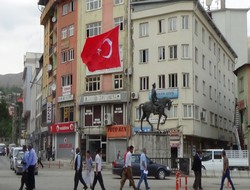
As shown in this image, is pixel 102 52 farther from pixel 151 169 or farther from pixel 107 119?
pixel 151 169

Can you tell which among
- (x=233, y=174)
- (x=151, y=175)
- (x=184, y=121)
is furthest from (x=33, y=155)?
(x=184, y=121)

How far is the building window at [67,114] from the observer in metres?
56.8

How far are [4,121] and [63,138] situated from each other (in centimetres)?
5202

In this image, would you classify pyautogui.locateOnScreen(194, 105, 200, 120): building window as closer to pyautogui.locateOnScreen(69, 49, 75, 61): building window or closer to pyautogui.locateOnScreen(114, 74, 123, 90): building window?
pyautogui.locateOnScreen(114, 74, 123, 90): building window

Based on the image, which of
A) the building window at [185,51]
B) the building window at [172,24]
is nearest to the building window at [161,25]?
the building window at [172,24]

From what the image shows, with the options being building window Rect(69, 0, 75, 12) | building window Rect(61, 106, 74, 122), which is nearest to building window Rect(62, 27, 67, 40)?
building window Rect(69, 0, 75, 12)

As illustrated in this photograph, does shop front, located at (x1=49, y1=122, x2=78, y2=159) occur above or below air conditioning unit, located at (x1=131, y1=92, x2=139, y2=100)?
below

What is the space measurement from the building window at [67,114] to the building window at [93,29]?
8.66 meters

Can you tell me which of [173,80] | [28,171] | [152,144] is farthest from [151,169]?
[173,80]

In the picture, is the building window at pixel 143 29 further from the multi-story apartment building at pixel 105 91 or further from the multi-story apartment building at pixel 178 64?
the multi-story apartment building at pixel 105 91

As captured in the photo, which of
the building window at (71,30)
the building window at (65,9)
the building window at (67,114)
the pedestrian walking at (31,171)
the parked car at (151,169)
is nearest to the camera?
the pedestrian walking at (31,171)

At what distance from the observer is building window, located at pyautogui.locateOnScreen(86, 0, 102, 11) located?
184 ft

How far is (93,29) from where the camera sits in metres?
56.1

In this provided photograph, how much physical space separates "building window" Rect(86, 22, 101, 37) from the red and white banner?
10.3m
